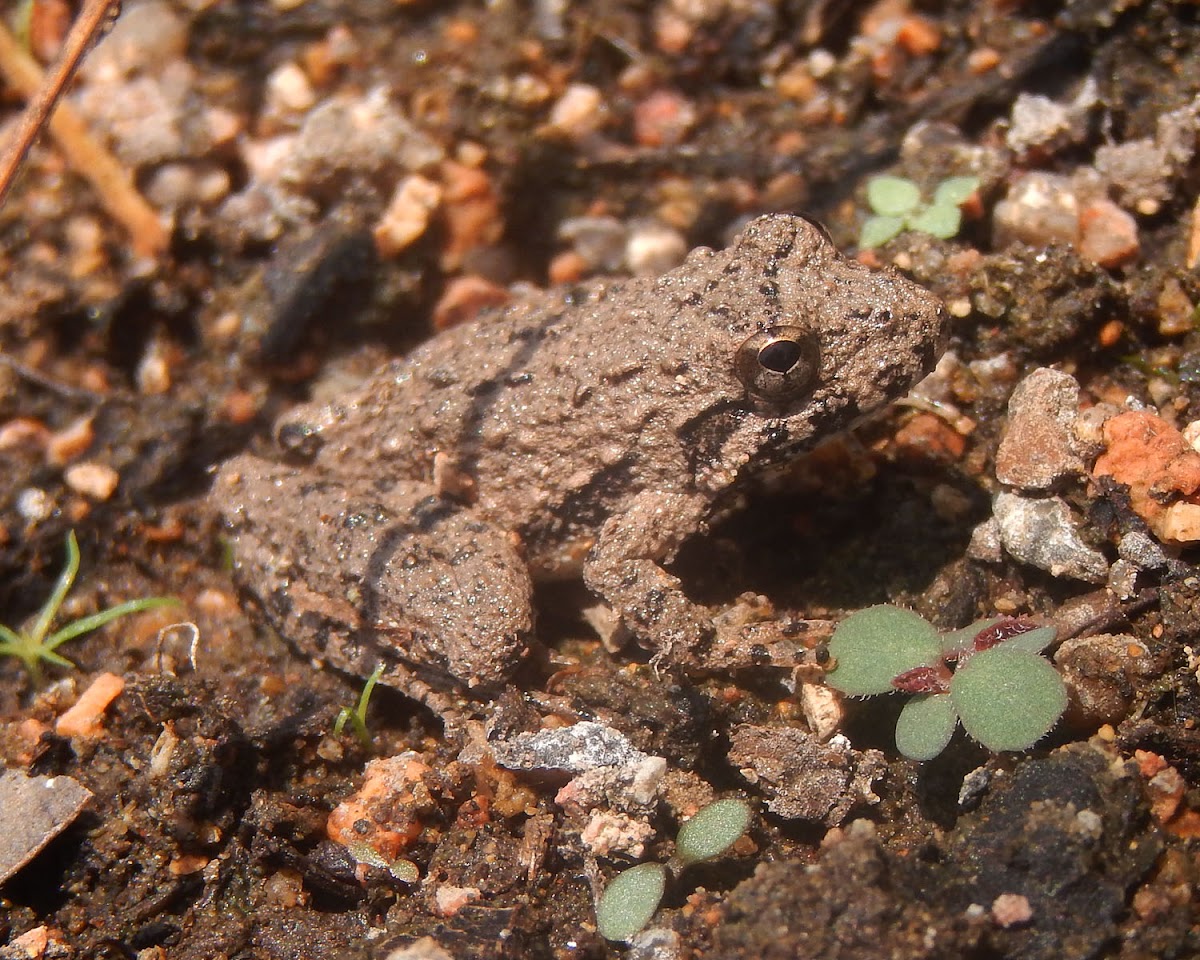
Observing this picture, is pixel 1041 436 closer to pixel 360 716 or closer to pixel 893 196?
pixel 893 196

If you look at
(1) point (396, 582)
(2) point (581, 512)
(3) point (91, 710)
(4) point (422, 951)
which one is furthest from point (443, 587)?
(3) point (91, 710)

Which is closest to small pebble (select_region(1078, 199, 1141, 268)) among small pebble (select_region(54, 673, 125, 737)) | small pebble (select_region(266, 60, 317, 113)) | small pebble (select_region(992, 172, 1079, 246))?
small pebble (select_region(992, 172, 1079, 246))

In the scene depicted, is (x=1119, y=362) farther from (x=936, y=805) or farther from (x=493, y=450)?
(x=493, y=450)

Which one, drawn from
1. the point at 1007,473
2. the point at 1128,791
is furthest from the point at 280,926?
the point at 1007,473

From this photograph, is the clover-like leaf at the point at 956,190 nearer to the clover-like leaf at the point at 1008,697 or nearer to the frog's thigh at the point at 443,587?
the clover-like leaf at the point at 1008,697

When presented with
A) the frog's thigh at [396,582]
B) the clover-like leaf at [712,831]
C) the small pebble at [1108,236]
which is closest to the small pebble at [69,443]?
the frog's thigh at [396,582]
